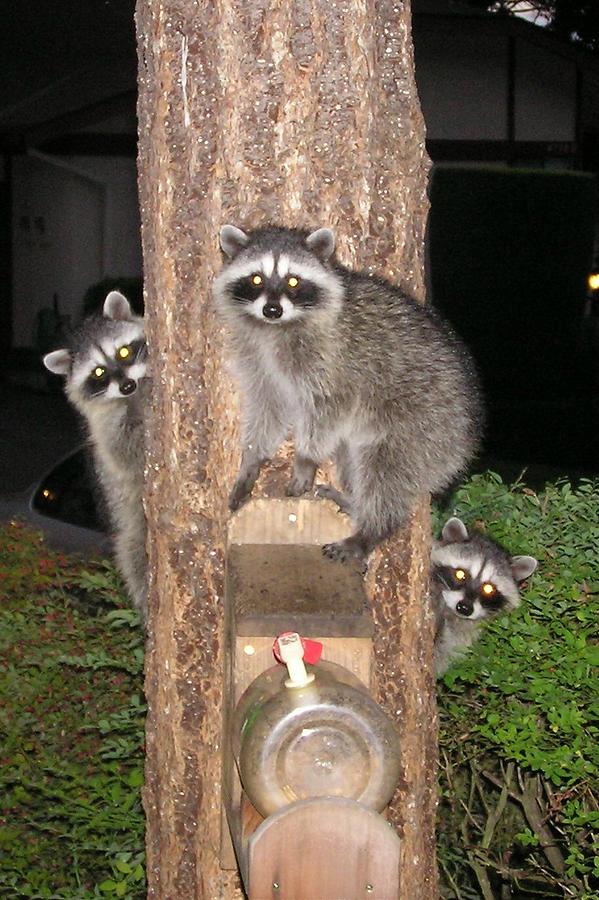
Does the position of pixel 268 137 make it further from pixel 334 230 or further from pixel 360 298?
pixel 360 298

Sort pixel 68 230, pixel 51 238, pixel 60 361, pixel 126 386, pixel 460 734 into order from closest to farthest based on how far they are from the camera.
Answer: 1. pixel 460 734
2. pixel 126 386
3. pixel 60 361
4. pixel 68 230
5. pixel 51 238

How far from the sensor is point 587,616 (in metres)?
2.62

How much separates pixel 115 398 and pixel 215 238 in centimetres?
135

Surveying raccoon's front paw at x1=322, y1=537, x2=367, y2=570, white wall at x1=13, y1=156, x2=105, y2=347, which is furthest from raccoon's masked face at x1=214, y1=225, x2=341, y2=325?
white wall at x1=13, y1=156, x2=105, y2=347

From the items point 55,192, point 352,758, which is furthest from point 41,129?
point 352,758

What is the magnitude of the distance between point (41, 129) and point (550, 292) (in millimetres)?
5685

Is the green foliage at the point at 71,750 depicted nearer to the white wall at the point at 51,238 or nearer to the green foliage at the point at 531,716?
the green foliage at the point at 531,716

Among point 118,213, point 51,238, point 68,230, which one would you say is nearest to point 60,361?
point 118,213

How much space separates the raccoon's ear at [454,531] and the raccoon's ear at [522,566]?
0.63 ft

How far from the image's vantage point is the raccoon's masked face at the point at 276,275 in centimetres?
238

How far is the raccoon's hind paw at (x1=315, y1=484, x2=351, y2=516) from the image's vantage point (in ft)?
8.27

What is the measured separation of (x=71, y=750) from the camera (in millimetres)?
3320

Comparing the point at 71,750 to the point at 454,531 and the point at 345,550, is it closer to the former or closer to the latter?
the point at 454,531

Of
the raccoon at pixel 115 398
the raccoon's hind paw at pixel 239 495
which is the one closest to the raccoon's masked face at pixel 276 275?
the raccoon's hind paw at pixel 239 495
